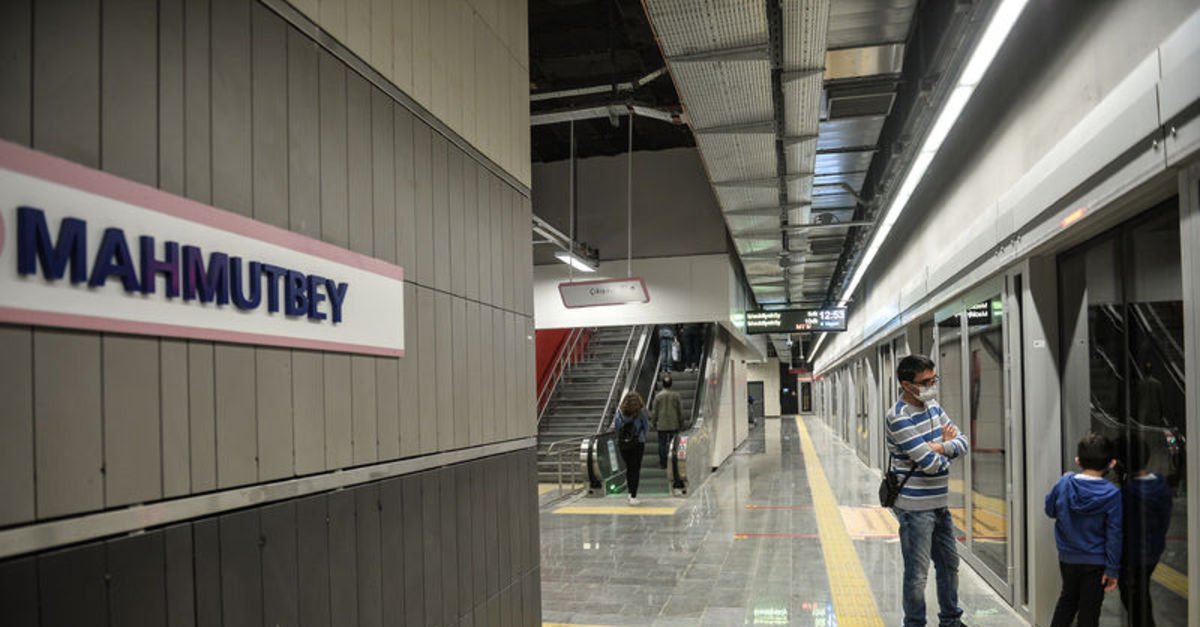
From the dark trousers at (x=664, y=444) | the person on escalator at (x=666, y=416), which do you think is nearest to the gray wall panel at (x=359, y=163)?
the person on escalator at (x=666, y=416)

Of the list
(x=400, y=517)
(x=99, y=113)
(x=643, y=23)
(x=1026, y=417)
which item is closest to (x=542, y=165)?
(x=643, y=23)

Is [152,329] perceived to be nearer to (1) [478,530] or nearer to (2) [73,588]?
(2) [73,588]

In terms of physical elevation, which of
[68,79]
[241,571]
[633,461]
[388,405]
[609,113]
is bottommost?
[633,461]

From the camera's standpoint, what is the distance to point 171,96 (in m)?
1.88

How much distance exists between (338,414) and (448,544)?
103 centimetres

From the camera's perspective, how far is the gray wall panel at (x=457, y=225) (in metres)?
3.45

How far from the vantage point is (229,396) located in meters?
2.02

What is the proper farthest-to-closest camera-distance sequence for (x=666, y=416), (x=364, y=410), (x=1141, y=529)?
(x=666, y=416), (x=1141, y=529), (x=364, y=410)

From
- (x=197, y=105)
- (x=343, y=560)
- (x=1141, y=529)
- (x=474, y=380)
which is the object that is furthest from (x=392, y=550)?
(x=1141, y=529)

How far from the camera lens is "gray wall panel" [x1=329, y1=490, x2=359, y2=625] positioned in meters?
2.48

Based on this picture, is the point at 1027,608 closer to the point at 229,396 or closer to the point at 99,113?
the point at 229,396

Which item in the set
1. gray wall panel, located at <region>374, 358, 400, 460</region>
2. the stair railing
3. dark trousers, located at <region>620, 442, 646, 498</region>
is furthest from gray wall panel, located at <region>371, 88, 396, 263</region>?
the stair railing

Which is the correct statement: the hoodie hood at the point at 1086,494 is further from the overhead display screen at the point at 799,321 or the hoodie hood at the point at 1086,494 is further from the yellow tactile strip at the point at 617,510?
the overhead display screen at the point at 799,321

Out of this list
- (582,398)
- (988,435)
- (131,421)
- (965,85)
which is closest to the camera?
(131,421)
